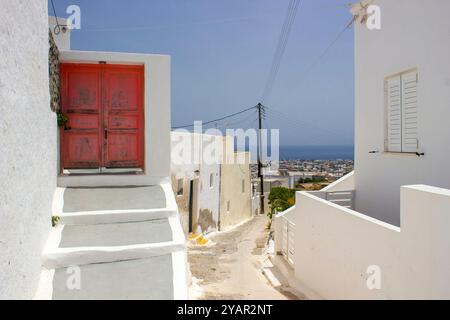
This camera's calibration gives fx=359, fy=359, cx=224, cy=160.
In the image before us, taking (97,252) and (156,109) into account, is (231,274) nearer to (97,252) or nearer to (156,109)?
(156,109)

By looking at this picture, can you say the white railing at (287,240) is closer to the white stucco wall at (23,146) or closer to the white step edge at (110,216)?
the white step edge at (110,216)

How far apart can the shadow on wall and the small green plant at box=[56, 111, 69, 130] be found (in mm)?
10605

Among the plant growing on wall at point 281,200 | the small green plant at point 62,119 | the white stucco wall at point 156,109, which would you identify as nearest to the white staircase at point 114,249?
the white stucco wall at point 156,109

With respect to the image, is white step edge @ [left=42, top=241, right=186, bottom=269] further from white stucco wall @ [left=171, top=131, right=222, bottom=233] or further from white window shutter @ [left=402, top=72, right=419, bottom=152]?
white stucco wall @ [left=171, top=131, right=222, bottom=233]

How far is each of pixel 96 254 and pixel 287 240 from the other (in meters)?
6.13

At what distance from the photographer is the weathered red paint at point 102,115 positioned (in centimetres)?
699

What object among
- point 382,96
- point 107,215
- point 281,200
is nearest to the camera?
point 107,215

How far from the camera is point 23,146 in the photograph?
3.69 m

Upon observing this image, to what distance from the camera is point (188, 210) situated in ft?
51.8

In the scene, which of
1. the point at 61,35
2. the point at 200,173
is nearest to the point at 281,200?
the point at 200,173

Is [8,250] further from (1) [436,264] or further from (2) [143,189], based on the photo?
(1) [436,264]

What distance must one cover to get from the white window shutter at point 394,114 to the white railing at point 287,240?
324 cm

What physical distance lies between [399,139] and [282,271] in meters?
4.49
